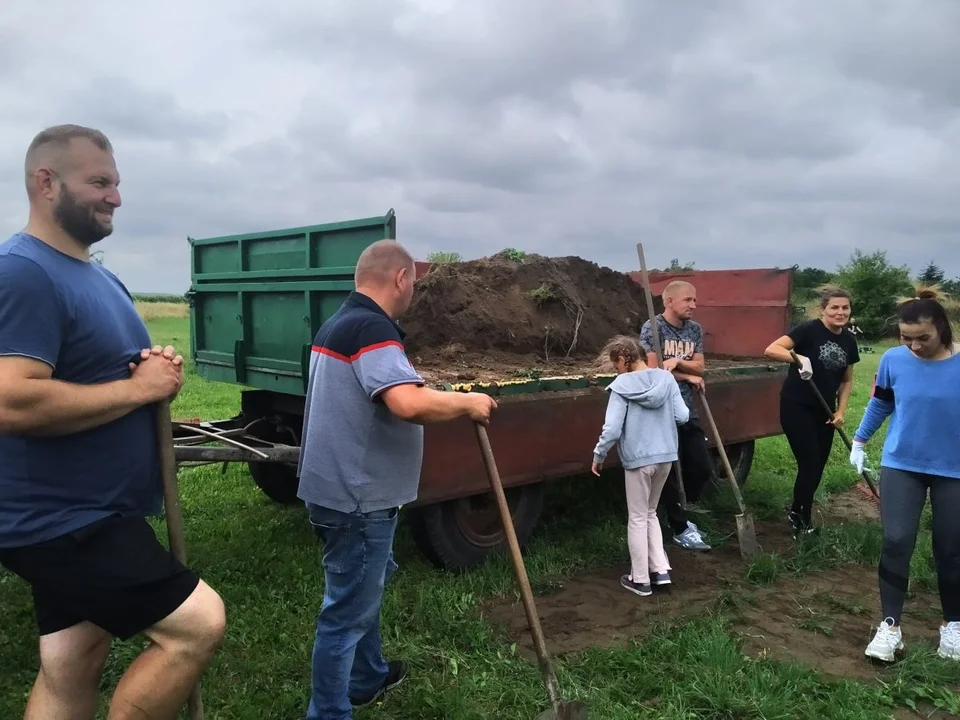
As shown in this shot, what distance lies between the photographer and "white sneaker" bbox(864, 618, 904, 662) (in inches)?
143

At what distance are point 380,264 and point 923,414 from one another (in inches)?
108

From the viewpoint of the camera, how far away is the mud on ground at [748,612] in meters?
3.78

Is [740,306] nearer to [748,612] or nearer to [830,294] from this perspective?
[830,294]

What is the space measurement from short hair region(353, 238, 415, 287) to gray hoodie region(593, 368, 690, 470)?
6.59 feet

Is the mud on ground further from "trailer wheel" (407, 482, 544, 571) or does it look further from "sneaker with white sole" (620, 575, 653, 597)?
"trailer wheel" (407, 482, 544, 571)

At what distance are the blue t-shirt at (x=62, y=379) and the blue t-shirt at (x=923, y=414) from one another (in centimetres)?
344

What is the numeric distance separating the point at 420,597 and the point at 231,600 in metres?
1.05

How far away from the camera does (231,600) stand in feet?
13.6

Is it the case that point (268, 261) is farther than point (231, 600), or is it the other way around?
point (268, 261)

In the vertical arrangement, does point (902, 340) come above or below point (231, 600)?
above

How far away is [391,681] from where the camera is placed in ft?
10.8

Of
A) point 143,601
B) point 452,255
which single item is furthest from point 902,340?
point 452,255

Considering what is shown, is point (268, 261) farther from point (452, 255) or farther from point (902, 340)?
point (902, 340)

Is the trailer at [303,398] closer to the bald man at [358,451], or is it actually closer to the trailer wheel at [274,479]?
the trailer wheel at [274,479]
